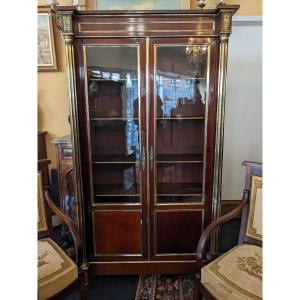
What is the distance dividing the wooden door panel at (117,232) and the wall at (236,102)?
3.36ft

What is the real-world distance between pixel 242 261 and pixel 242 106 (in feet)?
5.00

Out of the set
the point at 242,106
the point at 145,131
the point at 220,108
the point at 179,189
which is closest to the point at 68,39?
the point at 145,131

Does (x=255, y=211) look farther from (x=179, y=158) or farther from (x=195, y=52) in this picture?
(x=195, y=52)

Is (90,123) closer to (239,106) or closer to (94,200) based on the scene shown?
(94,200)

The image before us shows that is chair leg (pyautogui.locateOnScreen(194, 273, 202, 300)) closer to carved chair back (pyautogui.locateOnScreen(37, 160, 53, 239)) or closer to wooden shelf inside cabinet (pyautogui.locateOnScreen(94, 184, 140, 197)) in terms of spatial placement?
wooden shelf inside cabinet (pyautogui.locateOnScreen(94, 184, 140, 197))

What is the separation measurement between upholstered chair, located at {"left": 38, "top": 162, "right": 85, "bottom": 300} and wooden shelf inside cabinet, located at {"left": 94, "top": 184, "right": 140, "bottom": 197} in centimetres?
34

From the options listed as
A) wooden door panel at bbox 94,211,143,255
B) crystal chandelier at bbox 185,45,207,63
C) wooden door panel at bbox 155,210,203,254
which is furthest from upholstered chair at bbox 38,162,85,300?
crystal chandelier at bbox 185,45,207,63

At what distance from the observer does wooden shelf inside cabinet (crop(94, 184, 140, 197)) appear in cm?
170

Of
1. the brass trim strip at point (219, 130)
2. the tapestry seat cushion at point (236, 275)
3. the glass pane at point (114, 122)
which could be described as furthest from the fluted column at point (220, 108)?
the glass pane at point (114, 122)

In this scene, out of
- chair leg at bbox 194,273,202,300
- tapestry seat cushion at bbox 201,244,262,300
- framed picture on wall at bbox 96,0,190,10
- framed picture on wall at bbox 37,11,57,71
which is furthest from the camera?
framed picture on wall at bbox 37,11,57,71

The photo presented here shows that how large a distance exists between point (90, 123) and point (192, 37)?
0.80 metres
